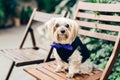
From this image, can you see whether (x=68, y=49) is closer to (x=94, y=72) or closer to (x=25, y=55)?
(x=94, y=72)

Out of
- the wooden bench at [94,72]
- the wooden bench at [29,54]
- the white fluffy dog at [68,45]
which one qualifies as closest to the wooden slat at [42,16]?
the wooden bench at [29,54]

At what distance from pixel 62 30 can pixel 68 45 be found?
0.23 metres

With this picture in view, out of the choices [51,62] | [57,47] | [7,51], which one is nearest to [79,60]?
[57,47]

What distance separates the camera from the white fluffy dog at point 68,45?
2.76 meters

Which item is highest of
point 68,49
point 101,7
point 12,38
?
point 101,7

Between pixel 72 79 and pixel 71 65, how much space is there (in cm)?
17

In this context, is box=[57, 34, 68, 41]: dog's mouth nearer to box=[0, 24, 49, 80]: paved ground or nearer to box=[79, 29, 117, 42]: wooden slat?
box=[79, 29, 117, 42]: wooden slat

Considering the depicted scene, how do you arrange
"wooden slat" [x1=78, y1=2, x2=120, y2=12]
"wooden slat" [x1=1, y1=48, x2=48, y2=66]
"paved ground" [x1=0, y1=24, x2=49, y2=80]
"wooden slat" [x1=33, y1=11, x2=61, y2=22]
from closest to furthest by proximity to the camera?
1. "wooden slat" [x1=78, y1=2, x2=120, y2=12]
2. "wooden slat" [x1=1, y1=48, x2=48, y2=66]
3. "wooden slat" [x1=33, y1=11, x2=61, y2=22]
4. "paved ground" [x1=0, y1=24, x2=49, y2=80]

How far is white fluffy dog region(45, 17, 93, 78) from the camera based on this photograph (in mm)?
2764

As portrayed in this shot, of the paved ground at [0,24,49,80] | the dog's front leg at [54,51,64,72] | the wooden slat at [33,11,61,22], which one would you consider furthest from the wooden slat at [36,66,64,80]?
the paved ground at [0,24,49,80]

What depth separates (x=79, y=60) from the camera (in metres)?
2.88

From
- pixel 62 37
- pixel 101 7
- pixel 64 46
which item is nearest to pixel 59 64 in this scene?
pixel 64 46

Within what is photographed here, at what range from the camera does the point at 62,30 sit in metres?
2.71

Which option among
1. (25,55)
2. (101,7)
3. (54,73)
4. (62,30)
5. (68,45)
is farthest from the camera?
(25,55)
